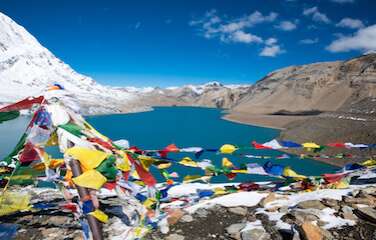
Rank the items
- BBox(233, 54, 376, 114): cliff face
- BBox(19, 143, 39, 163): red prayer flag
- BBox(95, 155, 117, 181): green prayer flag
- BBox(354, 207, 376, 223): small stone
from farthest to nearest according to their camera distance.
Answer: BBox(233, 54, 376, 114): cliff face, BBox(354, 207, 376, 223): small stone, BBox(19, 143, 39, 163): red prayer flag, BBox(95, 155, 117, 181): green prayer flag

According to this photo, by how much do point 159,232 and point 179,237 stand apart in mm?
410

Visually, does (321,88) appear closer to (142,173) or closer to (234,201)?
(234,201)

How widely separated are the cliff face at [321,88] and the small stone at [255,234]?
10067 centimetres

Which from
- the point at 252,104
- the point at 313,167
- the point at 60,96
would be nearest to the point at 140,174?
the point at 60,96

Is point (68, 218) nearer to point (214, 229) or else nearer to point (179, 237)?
point (179, 237)

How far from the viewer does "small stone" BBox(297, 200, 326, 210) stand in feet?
22.1

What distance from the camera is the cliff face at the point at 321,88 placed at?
111m

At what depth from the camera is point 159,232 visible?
6.43 meters

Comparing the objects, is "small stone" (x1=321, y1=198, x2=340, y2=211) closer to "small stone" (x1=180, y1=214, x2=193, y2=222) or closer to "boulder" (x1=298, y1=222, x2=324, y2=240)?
"boulder" (x1=298, y1=222, x2=324, y2=240)

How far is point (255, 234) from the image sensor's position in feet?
20.0

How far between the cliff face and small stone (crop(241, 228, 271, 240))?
101 metres

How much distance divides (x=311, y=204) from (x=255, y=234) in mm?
1501

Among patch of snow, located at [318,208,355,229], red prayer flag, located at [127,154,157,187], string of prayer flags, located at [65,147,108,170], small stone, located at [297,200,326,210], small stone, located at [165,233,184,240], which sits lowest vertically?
small stone, located at [165,233,184,240]

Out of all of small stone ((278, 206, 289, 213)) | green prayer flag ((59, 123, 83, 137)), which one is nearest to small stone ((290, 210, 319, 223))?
small stone ((278, 206, 289, 213))
